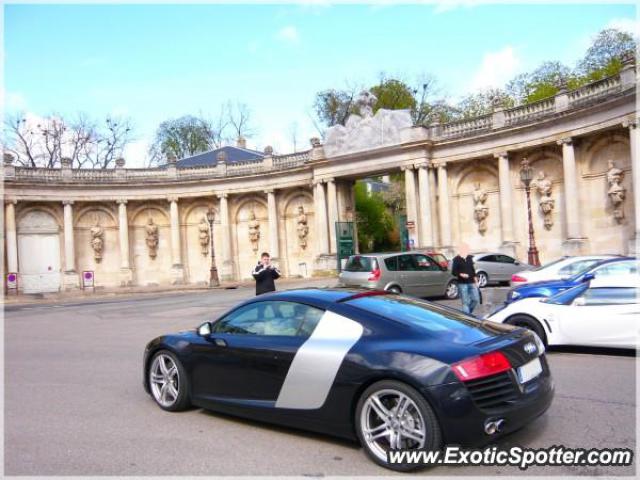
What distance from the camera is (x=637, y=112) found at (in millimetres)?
21656

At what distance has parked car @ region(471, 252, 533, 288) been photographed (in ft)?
67.0

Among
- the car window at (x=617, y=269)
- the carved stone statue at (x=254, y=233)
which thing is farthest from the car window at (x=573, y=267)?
the carved stone statue at (x=254, y=233)

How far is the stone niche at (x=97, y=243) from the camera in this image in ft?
122

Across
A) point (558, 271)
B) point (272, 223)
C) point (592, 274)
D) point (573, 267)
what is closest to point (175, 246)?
point (272, 223)

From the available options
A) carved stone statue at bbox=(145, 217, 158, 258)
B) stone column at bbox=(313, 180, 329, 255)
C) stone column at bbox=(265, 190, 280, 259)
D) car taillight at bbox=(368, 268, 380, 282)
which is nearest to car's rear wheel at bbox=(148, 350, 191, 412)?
car taillight at bbox=(368, 268, 380, 282)

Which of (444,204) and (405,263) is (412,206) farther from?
(405,263)

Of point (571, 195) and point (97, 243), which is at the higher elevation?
point (571, 195)

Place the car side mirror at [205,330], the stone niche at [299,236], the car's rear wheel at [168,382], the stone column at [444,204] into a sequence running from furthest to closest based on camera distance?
the stone niche at [299,236] → the stone column at [444,204] → the car's rear wheel at [168,382] → the car side mirror at [205,330]

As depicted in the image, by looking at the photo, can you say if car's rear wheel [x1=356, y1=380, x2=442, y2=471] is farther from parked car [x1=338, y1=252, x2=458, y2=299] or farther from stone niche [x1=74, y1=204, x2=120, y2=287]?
stone niche [x1=74, y1=204, x2=120, y2=287]

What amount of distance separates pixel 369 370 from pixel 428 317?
935 mm

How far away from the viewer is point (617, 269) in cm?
982

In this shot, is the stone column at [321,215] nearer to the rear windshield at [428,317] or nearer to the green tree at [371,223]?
the green tree at [371,223]

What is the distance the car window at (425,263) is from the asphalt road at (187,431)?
7847 mm

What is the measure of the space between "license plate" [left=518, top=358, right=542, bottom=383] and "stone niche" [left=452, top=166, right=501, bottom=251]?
80.9 ft
